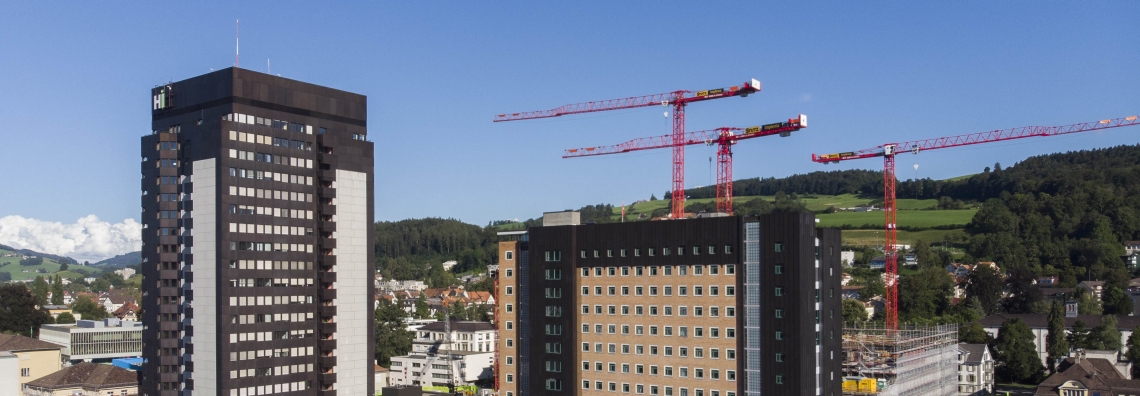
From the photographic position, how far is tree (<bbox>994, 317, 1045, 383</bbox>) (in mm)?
175375

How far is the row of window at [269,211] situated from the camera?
107125 mm

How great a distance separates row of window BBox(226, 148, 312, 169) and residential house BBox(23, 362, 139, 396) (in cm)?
5576

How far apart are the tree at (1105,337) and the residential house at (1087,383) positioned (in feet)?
85.2

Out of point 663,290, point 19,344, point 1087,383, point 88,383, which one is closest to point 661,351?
point 663,290

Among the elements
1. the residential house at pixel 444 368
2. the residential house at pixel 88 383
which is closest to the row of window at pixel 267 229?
the residential house at pixel 88 383

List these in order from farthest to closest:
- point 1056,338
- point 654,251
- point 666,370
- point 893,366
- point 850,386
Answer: point 1056,338, point 893,366, point 850,386, point 654,251, point 666,370

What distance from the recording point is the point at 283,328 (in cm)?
11156

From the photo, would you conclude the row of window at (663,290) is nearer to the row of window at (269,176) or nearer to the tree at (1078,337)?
the row of window at (269,176)

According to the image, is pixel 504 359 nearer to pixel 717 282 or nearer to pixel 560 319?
pixel 560 319

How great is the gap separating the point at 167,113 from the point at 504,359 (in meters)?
48.3

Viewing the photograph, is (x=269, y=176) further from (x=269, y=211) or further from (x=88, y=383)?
(x=88, y=383)

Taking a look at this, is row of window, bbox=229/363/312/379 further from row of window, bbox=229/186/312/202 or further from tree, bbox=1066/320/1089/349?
tree, bbox=1066/320/1089/349

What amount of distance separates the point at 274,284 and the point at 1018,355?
131 meters

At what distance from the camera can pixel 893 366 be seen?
400ft
